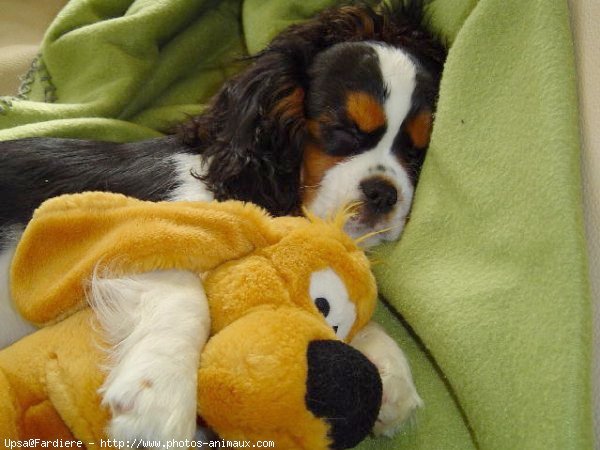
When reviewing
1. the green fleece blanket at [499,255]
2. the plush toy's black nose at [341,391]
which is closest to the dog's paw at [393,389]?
the green fleece blanket at [499,255]

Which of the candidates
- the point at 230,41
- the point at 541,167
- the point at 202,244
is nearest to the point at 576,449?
the point at 541,167

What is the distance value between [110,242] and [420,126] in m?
0.77

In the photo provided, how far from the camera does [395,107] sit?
137 centimetres

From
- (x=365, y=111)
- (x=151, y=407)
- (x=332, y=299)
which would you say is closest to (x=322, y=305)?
(x=332, y=299)

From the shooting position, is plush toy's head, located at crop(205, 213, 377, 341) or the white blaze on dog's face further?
the white blaze on dog's face

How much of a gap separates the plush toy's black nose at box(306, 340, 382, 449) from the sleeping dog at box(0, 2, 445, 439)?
1.72 feet

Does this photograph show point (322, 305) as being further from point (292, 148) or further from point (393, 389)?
point (292, 148)

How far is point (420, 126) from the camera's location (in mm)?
1388

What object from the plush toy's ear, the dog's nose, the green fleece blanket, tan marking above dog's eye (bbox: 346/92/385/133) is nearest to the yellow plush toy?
the plush toy's ear

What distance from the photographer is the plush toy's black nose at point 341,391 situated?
2.31 ft

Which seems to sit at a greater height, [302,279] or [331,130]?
[302,279]

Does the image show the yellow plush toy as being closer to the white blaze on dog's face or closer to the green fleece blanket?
the green fleece blanket

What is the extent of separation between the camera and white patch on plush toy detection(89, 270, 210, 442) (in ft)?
2.33

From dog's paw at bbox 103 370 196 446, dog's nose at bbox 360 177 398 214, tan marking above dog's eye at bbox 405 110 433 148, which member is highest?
dog's paw at bbox 103 370 196 446
